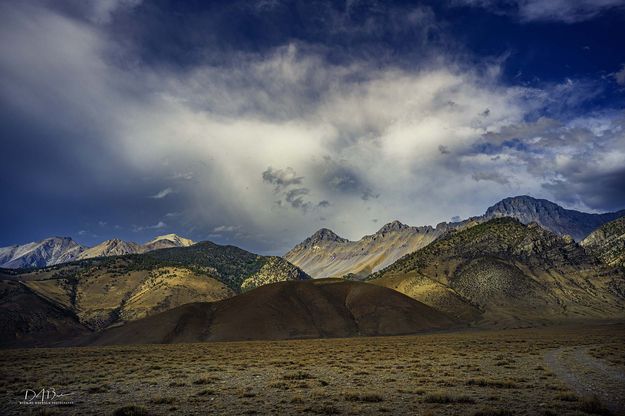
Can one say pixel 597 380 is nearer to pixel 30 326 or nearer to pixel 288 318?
pixel 288 318

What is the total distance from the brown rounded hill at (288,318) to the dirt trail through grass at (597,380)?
10718 cm

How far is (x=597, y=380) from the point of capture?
26.6 m

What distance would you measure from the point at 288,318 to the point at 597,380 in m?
126

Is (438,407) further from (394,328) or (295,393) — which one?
(394,328)

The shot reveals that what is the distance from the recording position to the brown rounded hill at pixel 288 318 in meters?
136

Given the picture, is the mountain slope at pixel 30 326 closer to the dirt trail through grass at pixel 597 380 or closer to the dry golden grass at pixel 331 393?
the dry golden grass at pixel 331 393

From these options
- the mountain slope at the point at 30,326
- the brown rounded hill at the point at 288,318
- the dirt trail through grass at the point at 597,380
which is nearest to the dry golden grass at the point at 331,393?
the dirt trail through grass at the point at 597,380

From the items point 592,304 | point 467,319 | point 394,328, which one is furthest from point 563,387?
point 592,304

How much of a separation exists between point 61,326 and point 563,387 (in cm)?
22247

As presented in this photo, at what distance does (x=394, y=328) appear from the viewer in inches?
5802

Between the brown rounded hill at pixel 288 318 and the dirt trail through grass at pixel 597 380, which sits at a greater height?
the brown rounded hill at pixel 288 318

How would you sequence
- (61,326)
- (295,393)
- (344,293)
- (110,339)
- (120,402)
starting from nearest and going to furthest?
(120,402) < (295,393) < (110,339) < (344,293) < (61,326)

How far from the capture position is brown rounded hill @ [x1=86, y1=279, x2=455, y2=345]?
136 meters

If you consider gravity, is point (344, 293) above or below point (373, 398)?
above
